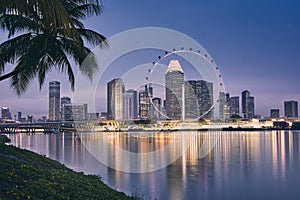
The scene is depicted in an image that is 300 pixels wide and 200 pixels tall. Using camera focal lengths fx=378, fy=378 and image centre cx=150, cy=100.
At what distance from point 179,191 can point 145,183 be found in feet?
7.14

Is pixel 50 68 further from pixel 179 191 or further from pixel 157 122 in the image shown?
pixel 157 122

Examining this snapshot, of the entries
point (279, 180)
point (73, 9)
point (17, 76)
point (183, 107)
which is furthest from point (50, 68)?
point (183, 107)

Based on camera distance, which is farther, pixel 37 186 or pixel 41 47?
pixel 41 47

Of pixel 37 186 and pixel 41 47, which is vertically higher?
pixel 41 47

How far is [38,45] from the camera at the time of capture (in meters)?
14.6

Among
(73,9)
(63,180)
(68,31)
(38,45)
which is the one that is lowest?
(63,180)

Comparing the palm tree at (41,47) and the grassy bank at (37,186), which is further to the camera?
the palm tree at (41,47)

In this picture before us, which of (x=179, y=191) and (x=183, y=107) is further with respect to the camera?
(x=183, y=107)

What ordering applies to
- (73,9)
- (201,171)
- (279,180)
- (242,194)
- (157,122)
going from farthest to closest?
(157,122)
(201,171)
(279,180)
(73,9)
(242,194)

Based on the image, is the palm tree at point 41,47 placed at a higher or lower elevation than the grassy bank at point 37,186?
higher

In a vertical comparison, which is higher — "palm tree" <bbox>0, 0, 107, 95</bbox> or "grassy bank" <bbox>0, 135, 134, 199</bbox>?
"palm tree" <bbox>0, 0, 107, 95</bbox>

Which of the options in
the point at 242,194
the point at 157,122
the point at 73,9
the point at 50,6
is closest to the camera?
the point at 50,6

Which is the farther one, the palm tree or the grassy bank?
the palm tree

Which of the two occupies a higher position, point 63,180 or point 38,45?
point 38,45
